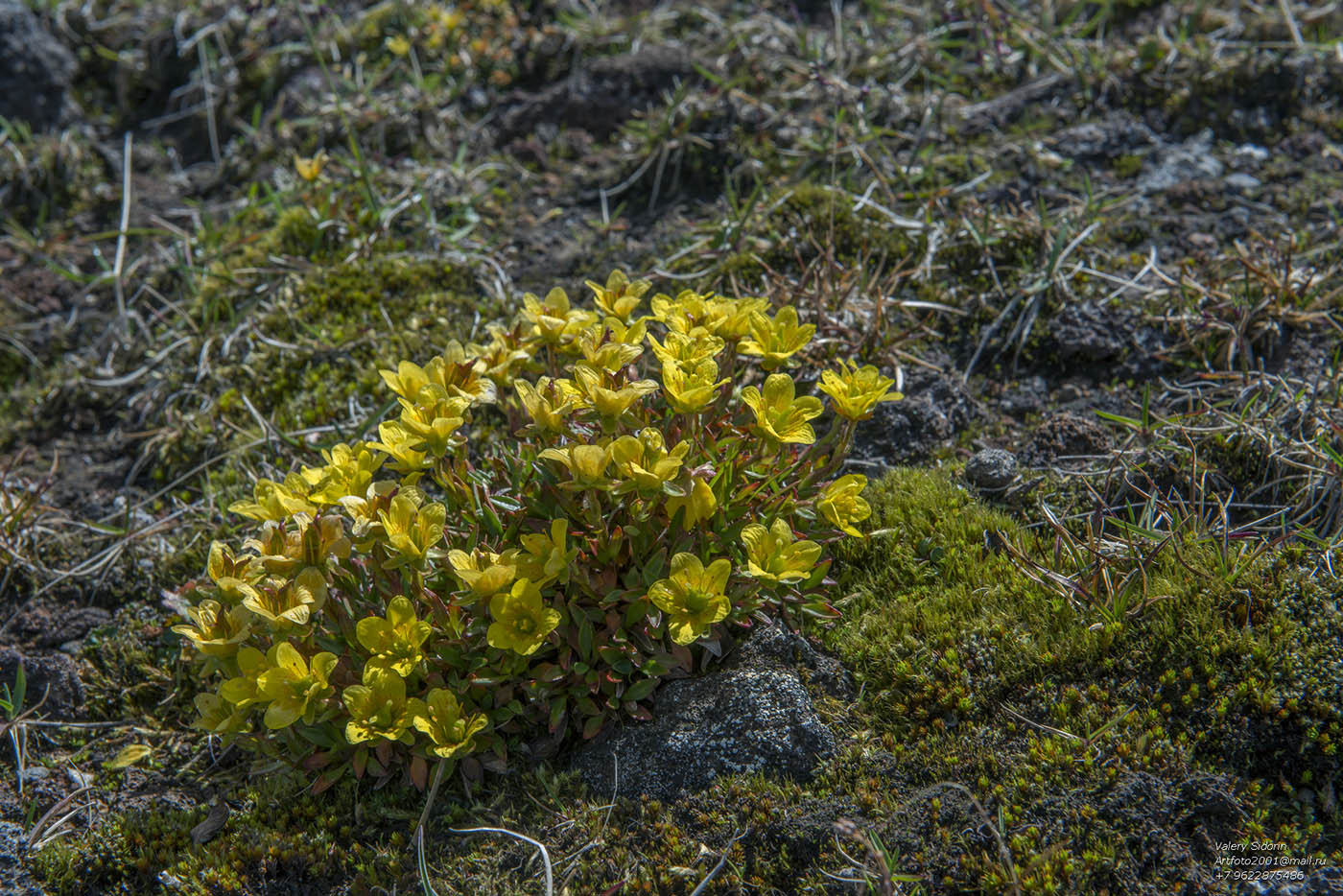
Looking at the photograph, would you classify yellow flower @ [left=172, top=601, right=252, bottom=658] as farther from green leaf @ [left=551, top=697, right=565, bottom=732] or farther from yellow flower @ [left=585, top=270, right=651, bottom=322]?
yellow flower @ [left=585, top=270, right=651, bottom=322]

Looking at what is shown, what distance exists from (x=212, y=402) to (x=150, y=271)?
107 cm

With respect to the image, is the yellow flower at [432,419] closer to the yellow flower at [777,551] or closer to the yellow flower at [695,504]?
the yellow flower at [695,504]

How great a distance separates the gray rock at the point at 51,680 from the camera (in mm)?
3209

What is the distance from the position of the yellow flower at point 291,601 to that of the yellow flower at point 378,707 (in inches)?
9.0

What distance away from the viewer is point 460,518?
300cm

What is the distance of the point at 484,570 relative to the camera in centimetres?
253

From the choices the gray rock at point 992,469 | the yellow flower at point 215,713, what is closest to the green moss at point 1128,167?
the gray rock at point 992,469

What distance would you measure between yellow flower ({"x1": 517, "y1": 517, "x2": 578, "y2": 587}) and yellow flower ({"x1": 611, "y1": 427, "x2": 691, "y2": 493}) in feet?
0.66

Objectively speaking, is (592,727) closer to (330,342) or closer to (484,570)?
(484,570)

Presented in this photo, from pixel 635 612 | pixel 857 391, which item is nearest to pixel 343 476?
pixel 635 612

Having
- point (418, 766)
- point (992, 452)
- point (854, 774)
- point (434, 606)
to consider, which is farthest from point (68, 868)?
point (992, 452)

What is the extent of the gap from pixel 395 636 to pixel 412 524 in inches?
12.0

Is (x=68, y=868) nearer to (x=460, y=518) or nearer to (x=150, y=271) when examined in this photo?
(x=460, y=518)

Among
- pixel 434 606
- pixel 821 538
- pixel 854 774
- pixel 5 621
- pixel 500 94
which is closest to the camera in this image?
pixel 854 774
